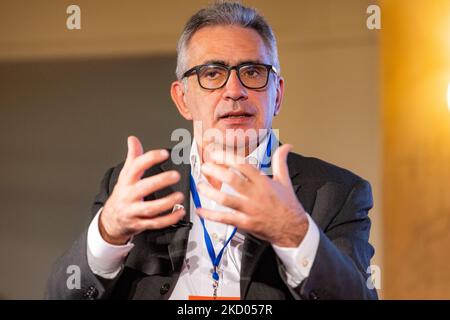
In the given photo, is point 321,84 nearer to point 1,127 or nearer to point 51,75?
point 51,75

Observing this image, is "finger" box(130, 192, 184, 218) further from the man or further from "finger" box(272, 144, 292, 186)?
"finger" box(272, 144, 292, 186)

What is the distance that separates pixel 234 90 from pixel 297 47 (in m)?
1.76

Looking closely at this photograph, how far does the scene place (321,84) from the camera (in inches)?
134

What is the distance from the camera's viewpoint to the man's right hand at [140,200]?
137 cm

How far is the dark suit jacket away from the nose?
262 mm

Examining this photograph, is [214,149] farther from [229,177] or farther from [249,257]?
[229,177]

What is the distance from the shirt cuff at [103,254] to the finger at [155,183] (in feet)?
0.62

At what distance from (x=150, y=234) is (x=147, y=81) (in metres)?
1.67

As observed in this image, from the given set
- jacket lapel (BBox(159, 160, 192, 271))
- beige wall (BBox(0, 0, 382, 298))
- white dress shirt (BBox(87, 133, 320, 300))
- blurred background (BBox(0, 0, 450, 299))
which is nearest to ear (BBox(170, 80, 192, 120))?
white dress shirt (BBox(87, 133, 320, 300))

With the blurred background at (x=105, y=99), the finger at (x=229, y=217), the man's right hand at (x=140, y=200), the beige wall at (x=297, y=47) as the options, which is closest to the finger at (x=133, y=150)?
the man's right hand at (x=140, y=200)

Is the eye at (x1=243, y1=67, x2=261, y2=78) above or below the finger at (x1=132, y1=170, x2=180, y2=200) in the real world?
above

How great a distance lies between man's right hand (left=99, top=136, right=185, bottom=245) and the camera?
137cm
